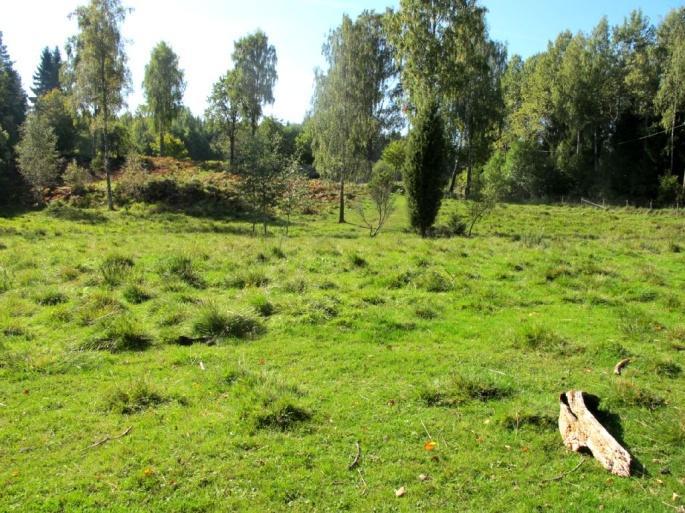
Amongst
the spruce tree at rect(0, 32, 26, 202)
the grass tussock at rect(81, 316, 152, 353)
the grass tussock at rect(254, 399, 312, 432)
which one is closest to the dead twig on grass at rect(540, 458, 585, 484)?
the grass tussock at rect(254, 399, 312, 432)

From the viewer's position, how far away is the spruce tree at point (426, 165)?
91.9ft

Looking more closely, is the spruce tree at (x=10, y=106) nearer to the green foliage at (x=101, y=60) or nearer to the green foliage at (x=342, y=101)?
the green foliage at (x=101, y=60)

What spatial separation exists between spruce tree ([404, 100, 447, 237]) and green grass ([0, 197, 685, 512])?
14.3m

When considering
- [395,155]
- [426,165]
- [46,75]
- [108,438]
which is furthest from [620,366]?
[46,75]

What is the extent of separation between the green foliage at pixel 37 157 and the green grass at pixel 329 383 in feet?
105

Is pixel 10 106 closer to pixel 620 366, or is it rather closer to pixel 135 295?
pixel 135 295

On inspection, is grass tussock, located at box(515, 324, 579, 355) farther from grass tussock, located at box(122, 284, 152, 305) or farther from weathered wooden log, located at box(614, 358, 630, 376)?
grass tussock, located at box(122, 284, 152, 305)

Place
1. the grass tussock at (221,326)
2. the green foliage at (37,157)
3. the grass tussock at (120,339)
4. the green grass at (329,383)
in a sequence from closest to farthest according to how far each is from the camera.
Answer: the green grass at (329,383) → the grass tussock at (120,339) → the grass tussock at (221,326) → the green foliage at (37,157)

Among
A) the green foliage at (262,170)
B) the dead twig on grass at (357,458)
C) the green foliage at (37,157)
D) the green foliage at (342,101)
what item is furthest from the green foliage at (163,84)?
the dead twig on grass at (357,458)

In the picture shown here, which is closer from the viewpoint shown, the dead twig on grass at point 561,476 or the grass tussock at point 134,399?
the dead twig on grass at point 561,476

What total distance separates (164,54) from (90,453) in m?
61.2

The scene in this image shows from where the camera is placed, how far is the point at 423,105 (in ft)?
113

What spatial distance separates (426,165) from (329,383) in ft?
74.5

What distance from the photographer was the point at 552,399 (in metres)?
6.58
